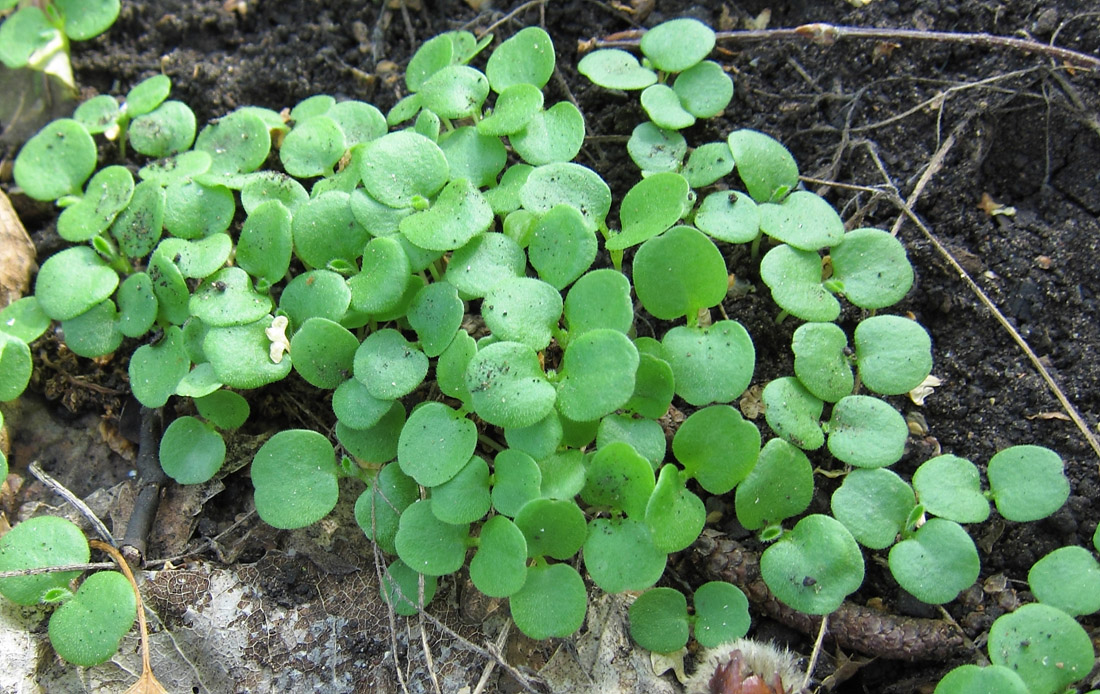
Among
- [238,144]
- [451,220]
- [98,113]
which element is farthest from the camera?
[98,113]

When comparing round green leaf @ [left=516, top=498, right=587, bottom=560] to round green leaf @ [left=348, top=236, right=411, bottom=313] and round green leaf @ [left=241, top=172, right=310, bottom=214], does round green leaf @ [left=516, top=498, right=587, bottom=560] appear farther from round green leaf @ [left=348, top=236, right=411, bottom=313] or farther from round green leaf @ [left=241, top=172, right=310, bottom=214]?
round green leaf @ [left=241, top=172, right=310, bottom=214]

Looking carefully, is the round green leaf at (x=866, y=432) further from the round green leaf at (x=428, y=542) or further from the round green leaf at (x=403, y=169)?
the round green leaf at (x=403, y=169)

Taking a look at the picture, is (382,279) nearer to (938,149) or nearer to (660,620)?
(660,620)

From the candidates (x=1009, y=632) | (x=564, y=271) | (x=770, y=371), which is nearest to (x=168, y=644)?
(x=564, y=271)

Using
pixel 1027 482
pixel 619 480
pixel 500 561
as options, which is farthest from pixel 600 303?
pixel 1027 482

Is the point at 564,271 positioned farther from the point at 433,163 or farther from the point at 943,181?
the point at 943,181

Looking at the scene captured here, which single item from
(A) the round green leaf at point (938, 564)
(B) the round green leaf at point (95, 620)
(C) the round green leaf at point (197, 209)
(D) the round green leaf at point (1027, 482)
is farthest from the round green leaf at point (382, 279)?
(D) the round green leaf at point (1027, 482)

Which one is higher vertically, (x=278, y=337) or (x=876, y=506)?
(x=278, y=337)

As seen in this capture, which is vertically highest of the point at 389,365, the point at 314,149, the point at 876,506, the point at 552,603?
the point at 314,149
